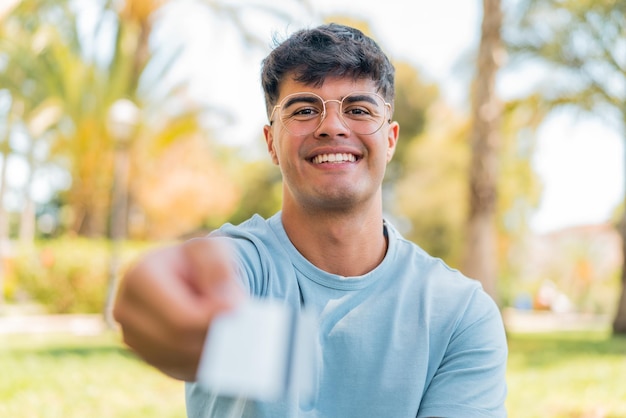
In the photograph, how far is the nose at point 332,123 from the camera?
214cm

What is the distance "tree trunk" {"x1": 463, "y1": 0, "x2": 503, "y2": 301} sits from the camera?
10.6 meters

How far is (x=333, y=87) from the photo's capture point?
2176 millimetres

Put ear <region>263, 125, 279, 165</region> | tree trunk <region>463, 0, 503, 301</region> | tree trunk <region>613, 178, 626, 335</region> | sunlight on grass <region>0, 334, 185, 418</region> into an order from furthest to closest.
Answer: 1. tree trunk <region>613, 178, 626, 335</region>
2. tree trunk <region>463, 0, 503, 301</region>
3. sunlight on grass <region>0, 334, 185, 418</region>
4. ear <region>263, 125, 279, 165</region>

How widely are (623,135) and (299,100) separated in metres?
13.6

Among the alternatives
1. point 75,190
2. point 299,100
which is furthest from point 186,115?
point 299,100

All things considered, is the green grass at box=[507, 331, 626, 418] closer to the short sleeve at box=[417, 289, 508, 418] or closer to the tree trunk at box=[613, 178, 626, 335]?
the tree trunk at box=[613, 178, 626, 335]

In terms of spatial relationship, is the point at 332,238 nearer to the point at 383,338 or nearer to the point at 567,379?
the point at 383,338

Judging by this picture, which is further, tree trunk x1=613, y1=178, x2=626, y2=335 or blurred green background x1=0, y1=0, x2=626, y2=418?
tree trunk x1=613, y1=178, x2=626, y2=335

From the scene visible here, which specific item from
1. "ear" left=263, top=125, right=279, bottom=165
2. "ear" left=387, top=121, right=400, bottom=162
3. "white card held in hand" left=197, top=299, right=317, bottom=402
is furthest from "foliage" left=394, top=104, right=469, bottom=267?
"white card held in hand" left=197, top=299, right=317, bottom=402

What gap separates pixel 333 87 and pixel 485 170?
8.83 meters

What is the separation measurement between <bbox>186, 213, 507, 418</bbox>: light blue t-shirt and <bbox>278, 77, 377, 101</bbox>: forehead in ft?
1.29

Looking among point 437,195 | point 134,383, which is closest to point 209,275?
point 134,383

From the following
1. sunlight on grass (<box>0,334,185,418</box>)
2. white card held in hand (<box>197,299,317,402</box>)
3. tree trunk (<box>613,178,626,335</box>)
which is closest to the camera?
white card held in hand (<box>197,299,317,402</box>)

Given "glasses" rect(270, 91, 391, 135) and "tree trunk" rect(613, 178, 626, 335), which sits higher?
"glasses" rect(270, 91, 391, 135)
